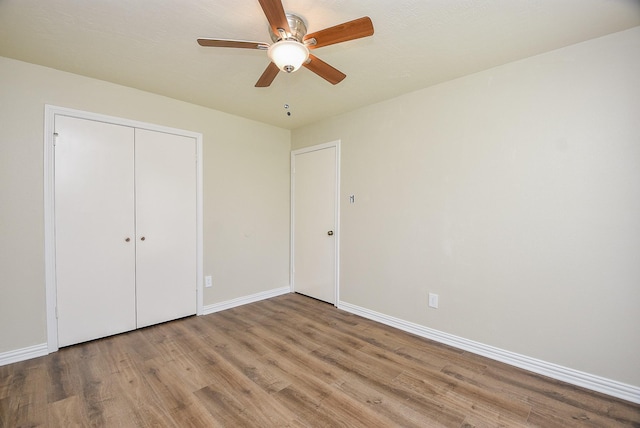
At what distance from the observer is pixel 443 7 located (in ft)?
5.33

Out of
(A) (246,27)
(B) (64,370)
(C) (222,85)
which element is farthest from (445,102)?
(B) (64,370)

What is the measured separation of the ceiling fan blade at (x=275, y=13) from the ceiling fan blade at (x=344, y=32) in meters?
0.16

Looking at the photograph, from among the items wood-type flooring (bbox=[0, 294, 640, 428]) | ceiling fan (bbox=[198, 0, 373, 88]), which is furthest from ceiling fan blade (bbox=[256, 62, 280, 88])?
wood-type flooring (bbox=[0, 294, 640, 428])

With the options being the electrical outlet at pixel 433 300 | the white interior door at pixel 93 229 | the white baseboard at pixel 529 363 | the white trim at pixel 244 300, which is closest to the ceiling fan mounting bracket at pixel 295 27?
the white interior door at pixel 93 229

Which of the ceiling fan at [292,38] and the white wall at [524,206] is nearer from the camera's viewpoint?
the ceiling fan at [292,38]

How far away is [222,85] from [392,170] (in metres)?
1.88

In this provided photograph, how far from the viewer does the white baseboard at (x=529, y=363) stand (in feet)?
6.05

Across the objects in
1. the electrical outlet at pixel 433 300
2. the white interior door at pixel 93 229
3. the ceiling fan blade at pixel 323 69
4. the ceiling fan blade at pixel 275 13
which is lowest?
the electrical outlet at pixel 433 300

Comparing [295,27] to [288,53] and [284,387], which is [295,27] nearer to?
[288,53]

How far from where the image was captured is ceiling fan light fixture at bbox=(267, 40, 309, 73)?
5.03 ft

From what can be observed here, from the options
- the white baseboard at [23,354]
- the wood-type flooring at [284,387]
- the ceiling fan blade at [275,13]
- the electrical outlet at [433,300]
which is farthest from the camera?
the electrical outlet at [433,300]

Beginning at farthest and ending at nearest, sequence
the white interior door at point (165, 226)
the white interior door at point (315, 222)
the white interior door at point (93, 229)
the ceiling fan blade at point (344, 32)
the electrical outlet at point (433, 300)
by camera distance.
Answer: the white interior door at point (315, 222) < the white interior door at point (165, 226) < the electrical outlet at point (433, 300) < the white interior door at point (93, 229) < the ceiling fan blade at point (344, 32)

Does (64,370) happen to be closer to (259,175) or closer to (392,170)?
(259,175)

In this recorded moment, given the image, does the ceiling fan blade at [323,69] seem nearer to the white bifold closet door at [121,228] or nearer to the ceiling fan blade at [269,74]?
the ceiling fan blade at [269,74]
